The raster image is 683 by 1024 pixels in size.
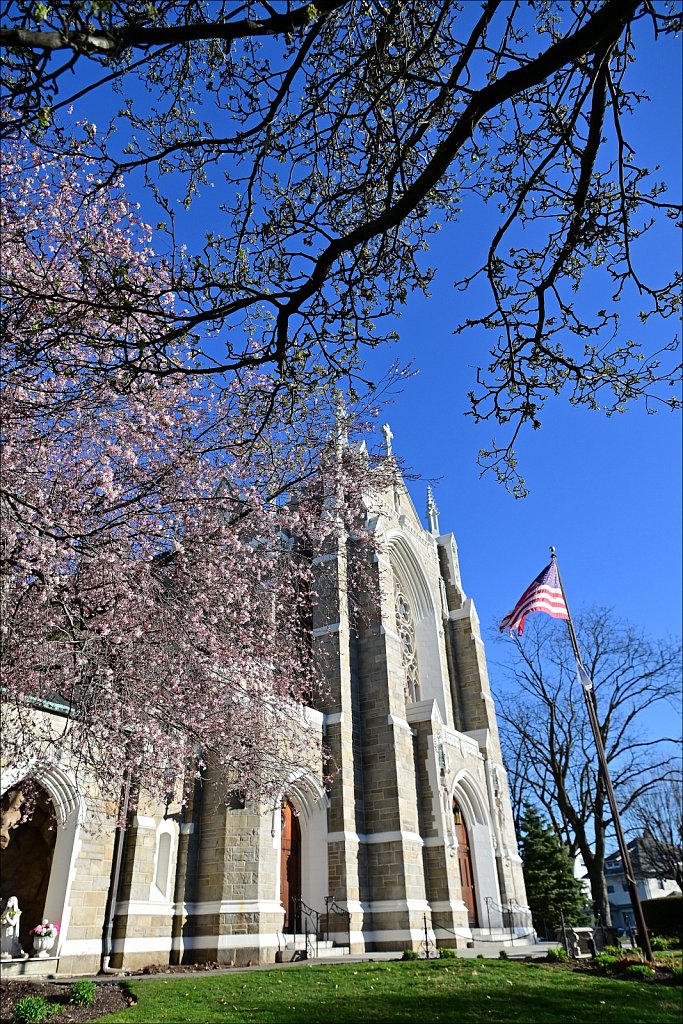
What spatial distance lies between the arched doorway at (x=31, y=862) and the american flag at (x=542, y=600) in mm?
12711

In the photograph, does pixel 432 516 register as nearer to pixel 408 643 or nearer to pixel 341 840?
pixel 408 643

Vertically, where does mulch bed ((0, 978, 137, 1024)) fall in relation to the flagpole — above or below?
below

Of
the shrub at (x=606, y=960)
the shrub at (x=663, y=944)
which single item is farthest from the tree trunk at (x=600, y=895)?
the shrub at (x=606, y=960)

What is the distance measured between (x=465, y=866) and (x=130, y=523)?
62.3ft

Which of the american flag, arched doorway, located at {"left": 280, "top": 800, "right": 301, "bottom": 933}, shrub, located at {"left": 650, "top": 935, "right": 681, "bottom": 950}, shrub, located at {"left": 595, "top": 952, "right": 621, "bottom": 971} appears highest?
the american flag

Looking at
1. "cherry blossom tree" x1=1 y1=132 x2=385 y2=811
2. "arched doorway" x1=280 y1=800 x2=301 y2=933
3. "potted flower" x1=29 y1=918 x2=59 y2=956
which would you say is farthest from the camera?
"arched doorway" x1=280 y1=800 x2=301 y2=933

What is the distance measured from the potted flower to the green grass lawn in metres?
1.83

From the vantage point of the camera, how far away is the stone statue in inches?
460

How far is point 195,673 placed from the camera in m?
11.1

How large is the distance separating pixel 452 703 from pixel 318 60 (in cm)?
2369

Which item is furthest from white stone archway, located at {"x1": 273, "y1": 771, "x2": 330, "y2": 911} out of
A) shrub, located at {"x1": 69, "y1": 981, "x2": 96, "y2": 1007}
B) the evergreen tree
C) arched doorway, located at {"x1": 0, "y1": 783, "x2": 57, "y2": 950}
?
the evergreen tree

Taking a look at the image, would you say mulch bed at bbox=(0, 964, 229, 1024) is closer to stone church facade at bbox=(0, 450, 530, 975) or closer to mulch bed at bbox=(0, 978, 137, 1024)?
mulch bed at bbox=(0, 978, 137, 1024)

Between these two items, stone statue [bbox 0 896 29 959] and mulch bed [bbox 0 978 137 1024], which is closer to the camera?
mulch bed [bbox 0 978 137 1024]

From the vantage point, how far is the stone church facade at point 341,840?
12.8m
